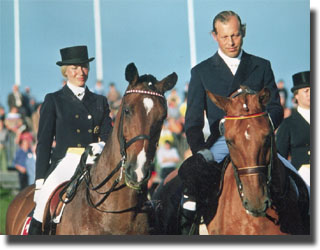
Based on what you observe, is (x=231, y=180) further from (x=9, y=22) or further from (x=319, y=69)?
(x=9, y=22)

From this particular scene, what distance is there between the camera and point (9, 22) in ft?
24.4

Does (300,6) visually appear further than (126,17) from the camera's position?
No

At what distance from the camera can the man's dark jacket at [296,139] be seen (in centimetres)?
715

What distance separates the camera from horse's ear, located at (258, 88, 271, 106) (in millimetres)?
5336

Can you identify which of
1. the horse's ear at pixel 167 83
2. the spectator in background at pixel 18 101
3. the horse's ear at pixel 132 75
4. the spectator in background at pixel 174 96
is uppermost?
the spectator in background at pixel 18 101

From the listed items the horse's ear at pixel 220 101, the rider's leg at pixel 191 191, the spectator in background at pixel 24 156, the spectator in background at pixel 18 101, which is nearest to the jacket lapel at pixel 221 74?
the rider's leg at pixel 191 191

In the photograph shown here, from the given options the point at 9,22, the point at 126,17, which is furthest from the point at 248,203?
the point at 9,22

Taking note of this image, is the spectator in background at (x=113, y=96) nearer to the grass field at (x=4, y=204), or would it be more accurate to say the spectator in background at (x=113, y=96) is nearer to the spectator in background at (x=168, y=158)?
the spectator in background at (x=168, y=158)

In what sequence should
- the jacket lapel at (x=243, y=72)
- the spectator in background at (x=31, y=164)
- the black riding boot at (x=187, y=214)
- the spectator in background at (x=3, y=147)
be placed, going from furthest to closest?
the spectator in background at (x=3, y=147), the spectator in background at (x=31, y=164), the jacket lapel at (x=243, y=72), the black riding boot at (x=187, y=214)

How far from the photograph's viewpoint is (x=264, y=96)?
211 inches

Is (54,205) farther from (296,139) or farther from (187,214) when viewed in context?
(296,139)

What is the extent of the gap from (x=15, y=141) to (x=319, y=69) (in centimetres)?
656

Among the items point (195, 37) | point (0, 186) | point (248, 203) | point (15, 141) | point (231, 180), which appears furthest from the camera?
point (15, 141)

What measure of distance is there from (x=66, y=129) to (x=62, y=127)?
4cm
